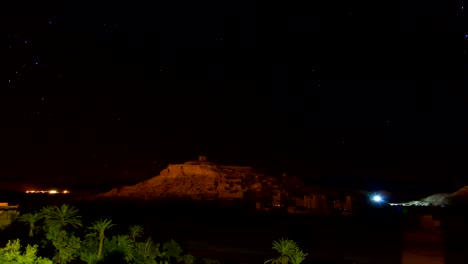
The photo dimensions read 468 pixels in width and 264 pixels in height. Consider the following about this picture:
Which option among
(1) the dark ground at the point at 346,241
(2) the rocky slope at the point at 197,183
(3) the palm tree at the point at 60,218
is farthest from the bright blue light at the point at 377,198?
(3) the palm tree at the point at 60,218

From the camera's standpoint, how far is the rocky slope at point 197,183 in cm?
8719

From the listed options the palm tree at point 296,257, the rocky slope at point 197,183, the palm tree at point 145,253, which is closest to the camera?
the palm tree at point 296,257

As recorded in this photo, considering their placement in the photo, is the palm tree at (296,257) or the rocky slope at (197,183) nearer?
the palm tree at (296,257)

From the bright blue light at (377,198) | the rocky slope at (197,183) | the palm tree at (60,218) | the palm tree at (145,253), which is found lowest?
the palm tree at (145,253)

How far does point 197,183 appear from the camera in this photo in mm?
92000

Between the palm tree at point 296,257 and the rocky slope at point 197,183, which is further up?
the rocky slope at point 197,183

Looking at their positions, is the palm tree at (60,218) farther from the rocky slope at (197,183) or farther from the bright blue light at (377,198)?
the bright blue light at (377,198)

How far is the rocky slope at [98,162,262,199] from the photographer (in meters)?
87.2

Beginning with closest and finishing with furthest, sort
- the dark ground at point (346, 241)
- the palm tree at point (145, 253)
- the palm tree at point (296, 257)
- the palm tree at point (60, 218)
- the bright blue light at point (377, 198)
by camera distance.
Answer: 1. the dark ground at point (346, 241)
2. the palm tree at point (296, 257)
3. the palm tree at point (145, 253)
4. the palm tree at point (60, 218)
5. the bright blue light at point (377, 198)

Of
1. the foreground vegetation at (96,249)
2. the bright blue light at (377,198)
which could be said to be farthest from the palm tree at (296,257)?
the bright blue light at (377,198)

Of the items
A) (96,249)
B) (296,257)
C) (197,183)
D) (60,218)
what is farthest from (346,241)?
(197,183)

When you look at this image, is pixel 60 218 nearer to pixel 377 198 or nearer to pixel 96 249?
pixel 96 249

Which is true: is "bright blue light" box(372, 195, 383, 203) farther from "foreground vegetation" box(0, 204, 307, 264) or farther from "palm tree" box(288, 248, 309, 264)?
"palm tree" box(288, 248, 309, 264)

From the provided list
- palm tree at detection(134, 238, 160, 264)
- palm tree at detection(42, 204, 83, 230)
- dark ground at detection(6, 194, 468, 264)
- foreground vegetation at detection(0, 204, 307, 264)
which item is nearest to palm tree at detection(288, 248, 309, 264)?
foreground vegetation at detection(0, 204, 307, 264)
